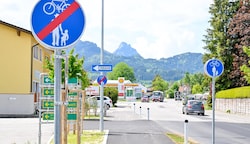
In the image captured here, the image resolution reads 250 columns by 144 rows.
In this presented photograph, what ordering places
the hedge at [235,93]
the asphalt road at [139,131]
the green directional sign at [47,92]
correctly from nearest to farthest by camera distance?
the green directional sign at [47,92] → the asphalt road at [139,131] → the hedge at [235,93]

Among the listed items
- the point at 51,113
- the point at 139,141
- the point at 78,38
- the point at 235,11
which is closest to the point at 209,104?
the point at 235,11

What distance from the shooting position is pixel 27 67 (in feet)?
129

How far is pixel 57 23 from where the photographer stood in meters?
5.15

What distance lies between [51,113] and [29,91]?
28.3m

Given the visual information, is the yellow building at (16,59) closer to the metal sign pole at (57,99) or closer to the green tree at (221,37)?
the green tree at (221,37)

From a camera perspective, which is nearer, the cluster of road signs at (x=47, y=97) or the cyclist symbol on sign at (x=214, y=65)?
the cluster of road signs at (x=47, y=97)

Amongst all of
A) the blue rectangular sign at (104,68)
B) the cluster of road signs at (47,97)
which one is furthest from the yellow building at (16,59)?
the cluster of road signs at (47,97)

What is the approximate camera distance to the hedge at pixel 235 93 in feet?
155

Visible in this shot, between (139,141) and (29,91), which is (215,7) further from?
(139,141)

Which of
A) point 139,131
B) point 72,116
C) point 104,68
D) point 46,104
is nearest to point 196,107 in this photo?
point 139,131

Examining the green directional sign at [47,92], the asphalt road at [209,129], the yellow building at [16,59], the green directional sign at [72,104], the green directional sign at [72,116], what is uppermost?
the yellow building at [16,59]

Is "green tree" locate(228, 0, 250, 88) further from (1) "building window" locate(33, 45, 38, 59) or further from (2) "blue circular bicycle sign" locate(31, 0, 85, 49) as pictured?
(2) "blue circular bicycle sign" locate(31, 0, 85, 49)

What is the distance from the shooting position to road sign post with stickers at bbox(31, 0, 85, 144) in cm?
513

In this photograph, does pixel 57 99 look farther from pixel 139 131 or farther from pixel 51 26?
pixel 139 131
